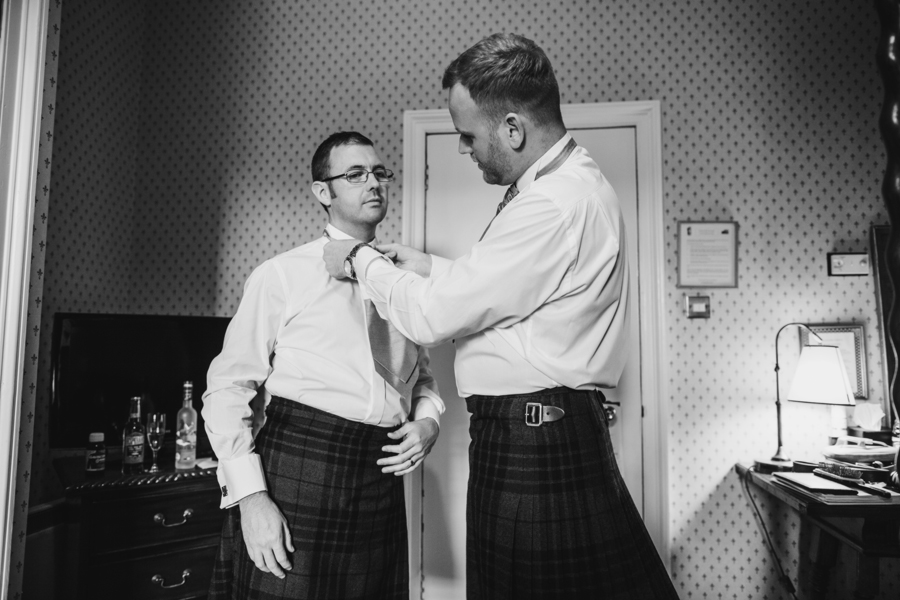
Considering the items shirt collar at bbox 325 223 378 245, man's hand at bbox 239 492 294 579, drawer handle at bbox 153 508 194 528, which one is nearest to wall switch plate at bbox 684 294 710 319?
shirt collar at bbox 325 223 378 245

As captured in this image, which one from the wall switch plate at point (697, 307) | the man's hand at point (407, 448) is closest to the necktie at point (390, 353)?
the man's hand at point (407, 448)

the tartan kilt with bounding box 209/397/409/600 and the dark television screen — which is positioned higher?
the dark television screen

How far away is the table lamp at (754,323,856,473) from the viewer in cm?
228

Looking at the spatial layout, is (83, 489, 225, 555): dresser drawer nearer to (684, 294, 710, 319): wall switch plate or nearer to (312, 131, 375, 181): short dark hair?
(312, 131, 375, 181): short dark hair

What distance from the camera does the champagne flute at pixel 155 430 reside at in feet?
7.49

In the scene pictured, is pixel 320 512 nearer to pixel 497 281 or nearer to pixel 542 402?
pixel 542 402

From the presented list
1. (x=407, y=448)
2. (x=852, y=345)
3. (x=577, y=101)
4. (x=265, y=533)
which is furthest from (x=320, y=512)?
(x=852, y=345)

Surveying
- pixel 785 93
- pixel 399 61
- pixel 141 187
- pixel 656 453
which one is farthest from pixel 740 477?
pixel 141 187

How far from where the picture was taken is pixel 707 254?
2.64 m

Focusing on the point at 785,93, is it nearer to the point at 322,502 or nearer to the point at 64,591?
the point at 322,502

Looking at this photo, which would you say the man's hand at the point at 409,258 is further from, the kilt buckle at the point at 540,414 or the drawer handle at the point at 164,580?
the drawer handle at the point at 164,580

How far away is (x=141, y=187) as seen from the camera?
9.82 ft

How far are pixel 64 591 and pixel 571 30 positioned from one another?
10.3ft

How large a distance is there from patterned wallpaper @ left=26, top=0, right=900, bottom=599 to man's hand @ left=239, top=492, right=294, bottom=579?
1.59 meters
